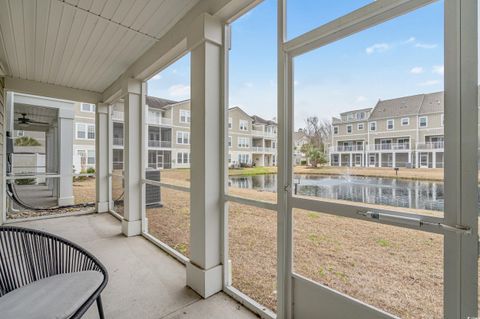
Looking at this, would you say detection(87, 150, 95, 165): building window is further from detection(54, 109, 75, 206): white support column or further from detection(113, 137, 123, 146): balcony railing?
detection(113, 137, 123, 146): balcony railing

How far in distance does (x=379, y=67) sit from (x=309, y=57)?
462 millimetres

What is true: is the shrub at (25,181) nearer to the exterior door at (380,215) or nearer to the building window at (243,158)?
the building window at (243,158)

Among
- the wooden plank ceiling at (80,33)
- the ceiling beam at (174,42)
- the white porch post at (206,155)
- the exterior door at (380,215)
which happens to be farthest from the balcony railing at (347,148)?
the wooden plank ceiling at (80,33)

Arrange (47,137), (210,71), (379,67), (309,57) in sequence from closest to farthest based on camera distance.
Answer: (379,67), (309,57), (210,71), (47,137)

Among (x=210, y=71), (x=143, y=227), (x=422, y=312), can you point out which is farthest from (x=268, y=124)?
(x=143, y=227)

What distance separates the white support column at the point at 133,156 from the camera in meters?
3.67

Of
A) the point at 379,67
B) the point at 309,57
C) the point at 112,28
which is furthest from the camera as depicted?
the point at 112,28

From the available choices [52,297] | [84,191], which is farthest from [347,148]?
[84,191]

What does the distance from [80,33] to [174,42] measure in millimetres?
1139

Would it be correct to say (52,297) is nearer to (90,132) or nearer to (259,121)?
(259,121)

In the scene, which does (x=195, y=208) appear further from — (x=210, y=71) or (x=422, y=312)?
(x=422, y=312)

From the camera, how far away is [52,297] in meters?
1.26

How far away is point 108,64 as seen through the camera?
142 inches

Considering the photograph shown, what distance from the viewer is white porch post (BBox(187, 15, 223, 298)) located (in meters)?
2.11
